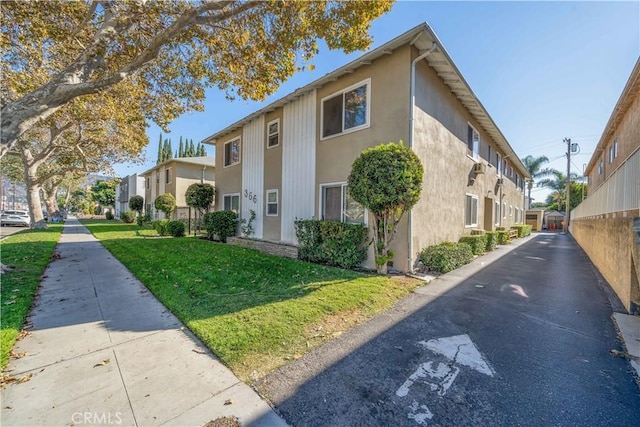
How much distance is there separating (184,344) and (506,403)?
12.0ft

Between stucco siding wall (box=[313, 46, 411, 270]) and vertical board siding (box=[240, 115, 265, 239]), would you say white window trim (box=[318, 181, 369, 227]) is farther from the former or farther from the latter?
vertical board siding (box=[240, 115, 265, 239])

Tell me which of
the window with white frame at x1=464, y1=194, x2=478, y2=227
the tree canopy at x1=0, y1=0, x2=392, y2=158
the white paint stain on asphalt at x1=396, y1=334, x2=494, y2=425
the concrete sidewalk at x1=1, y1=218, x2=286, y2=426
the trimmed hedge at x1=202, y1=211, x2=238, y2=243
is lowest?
the white paint stain on asphalt at x1=396, y1=334, x2=494, y2=425

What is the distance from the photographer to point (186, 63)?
8.31 m

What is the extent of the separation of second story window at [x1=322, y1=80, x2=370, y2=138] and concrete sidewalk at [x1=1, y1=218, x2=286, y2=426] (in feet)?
23.4

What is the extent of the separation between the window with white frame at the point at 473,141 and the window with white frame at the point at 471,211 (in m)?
1.92

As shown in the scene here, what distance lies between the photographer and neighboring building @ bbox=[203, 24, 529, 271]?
7527 millimetres

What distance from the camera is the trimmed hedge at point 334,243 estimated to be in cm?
779

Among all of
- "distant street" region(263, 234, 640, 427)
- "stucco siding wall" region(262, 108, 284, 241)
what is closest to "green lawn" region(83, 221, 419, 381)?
"distant street" region(263, 234, 640, 427)

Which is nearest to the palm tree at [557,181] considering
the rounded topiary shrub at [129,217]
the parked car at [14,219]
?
the rounded topiary shrub at [129,217]

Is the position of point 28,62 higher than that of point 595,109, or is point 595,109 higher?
point 595,109

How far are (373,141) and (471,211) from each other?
719cm

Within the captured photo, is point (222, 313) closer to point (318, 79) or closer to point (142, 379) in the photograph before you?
point (142, 379)

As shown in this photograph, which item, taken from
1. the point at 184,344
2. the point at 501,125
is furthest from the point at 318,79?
the point at 501,125

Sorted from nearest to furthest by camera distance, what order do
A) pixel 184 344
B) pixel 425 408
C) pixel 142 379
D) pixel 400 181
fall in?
pixel 425 408 < pixel 142 379 < pixel 184 344 < pixel 400 181
